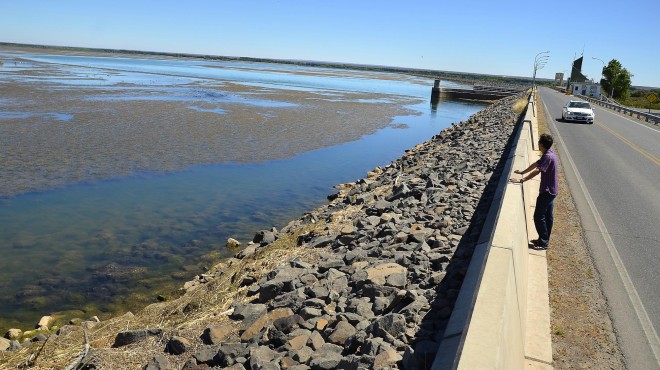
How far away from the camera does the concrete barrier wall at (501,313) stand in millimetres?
3189

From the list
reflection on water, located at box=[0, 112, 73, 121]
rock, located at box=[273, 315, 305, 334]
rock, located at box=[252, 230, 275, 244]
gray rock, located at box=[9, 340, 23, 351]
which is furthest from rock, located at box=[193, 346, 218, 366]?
reflection on water, located at box=[0, 112, 73, 121]

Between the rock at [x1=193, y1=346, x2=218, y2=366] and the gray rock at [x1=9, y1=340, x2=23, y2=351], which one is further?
the gray rock at [x1=9, y1=340, x2=23, y2=351]

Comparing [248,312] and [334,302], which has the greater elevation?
[334,302]

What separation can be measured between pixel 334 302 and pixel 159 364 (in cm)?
206

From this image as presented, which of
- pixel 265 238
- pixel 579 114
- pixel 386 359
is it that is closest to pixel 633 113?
pixel 579 114

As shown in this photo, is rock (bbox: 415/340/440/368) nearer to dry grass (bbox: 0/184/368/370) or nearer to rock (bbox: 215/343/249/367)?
rock (bbox: 215/343/249/367)

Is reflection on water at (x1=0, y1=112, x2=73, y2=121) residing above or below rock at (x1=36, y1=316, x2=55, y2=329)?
above

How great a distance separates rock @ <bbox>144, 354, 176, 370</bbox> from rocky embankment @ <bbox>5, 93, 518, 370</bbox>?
0.01 meters

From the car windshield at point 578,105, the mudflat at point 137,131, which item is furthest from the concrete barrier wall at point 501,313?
the car windshield at point 578,105

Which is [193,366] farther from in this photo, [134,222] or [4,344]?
[134,222]

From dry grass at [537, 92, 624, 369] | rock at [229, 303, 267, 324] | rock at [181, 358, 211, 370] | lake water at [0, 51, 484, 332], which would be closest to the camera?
dry grass at [537, 92, 624, 369]

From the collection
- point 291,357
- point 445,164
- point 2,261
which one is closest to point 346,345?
point 291,357

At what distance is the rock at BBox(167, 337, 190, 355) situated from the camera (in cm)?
524

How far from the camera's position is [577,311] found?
554 centimetres
